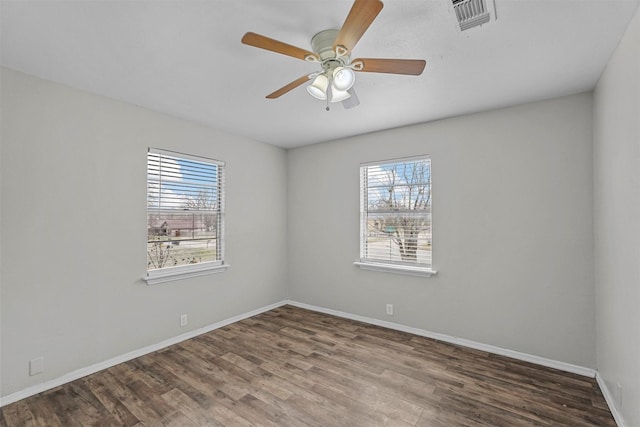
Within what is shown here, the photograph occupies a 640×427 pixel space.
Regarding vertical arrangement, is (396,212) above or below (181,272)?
above

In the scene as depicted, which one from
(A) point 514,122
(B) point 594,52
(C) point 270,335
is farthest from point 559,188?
(C) point 270,335

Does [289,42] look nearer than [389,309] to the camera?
Yes

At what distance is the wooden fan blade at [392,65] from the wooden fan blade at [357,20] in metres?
0.16

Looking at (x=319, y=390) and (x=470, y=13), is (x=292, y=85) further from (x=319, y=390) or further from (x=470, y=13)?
(x=319, y=390)

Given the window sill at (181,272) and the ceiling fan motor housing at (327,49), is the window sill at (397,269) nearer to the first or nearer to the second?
the window sill at (181,272)

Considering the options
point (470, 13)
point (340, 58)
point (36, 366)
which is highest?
point (470, 13)

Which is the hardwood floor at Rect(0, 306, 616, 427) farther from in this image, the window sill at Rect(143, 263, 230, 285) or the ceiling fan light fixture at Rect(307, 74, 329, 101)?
the ceiling fan light fixture at Rect(307, 74, 329, 101)

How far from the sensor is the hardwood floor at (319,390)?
202 cm

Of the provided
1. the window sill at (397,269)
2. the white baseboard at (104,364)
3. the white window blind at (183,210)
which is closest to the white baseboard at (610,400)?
the window sill at (397,269)

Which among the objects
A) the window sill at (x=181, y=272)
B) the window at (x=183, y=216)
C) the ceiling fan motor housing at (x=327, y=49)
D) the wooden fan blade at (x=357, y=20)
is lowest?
the window sill at (x=181, y=272)

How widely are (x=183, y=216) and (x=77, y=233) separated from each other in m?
1.02

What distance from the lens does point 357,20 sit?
4.42ft

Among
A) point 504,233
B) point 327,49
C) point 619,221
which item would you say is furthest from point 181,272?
point 619,221

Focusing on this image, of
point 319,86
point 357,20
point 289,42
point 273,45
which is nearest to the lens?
point 357,20
